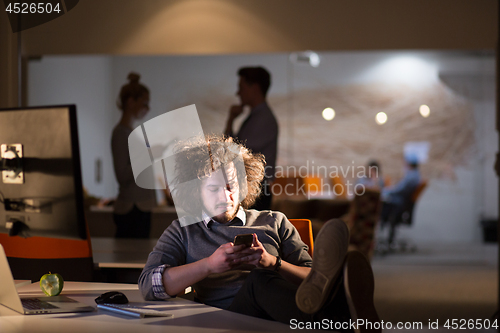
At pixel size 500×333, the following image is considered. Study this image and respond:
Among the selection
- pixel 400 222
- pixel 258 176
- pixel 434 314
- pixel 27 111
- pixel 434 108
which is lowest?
pixel 434 314

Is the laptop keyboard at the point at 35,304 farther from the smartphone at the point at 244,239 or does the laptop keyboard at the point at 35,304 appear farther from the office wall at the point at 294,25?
the office wall at the point at 294,25

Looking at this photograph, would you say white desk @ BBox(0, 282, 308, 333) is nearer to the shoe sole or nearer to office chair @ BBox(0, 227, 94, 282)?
the shoe sole

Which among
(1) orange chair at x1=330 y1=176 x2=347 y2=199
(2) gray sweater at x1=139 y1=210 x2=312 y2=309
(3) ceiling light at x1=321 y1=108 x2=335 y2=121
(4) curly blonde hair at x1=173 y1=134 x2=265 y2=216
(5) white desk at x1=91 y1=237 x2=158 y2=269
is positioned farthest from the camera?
(3) ceiling light at x1=321 y1=108 x2=335 y2=121

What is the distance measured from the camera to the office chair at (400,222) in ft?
17.0

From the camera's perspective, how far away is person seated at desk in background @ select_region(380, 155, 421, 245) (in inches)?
190

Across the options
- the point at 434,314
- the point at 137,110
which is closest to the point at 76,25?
the point at 137,110

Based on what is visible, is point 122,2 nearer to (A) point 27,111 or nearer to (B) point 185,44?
(B) point 185,44

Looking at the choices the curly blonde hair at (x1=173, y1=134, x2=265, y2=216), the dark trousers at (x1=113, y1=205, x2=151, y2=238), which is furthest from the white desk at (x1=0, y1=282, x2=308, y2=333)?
the dark trousers at (x1=113, y1=205, x2=151, y2=238)

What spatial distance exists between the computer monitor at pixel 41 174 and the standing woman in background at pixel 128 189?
963 mm

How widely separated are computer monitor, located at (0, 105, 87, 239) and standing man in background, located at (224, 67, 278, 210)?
1.00 metres

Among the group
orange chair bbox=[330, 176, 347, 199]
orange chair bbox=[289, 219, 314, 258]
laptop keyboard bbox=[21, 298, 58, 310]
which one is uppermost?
orange chair bbox=[330, 176, 347, 199]

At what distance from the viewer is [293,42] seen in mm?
→ 2572

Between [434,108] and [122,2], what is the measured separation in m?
3.03

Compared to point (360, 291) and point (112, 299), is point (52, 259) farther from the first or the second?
point (360, 291)
